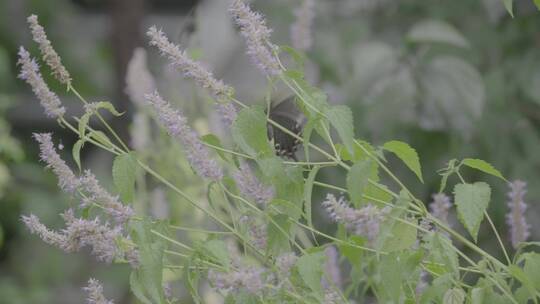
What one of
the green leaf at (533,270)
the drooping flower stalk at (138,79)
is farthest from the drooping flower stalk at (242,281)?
the drooping flower stalk at (138,79)

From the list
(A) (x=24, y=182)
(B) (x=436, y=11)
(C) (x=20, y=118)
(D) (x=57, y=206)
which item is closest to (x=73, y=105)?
(C) (x=20, y=118)

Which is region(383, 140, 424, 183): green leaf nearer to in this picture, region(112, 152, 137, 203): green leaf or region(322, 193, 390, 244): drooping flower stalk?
region(322, 193, 390, 244): drooping flower stalk

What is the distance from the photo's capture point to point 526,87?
2547 mm

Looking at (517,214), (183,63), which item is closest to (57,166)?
(183,63)

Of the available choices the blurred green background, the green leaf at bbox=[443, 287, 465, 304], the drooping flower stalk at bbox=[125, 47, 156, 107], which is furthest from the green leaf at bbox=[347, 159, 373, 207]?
the blurred green background

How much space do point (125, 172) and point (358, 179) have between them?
8.2 inches

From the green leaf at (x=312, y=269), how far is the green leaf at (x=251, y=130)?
0.31 feet

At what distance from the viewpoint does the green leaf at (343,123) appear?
2.78 ft

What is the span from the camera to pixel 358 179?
838 mm

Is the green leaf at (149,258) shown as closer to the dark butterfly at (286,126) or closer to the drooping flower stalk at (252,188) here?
the drooping flower stalk at (252,188)

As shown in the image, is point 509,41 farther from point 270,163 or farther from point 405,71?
point 270,163

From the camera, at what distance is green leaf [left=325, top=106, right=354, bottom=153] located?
0.85 metres

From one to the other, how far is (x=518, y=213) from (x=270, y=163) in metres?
0.38

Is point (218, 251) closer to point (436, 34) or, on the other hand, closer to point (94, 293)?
point (94, 293)
